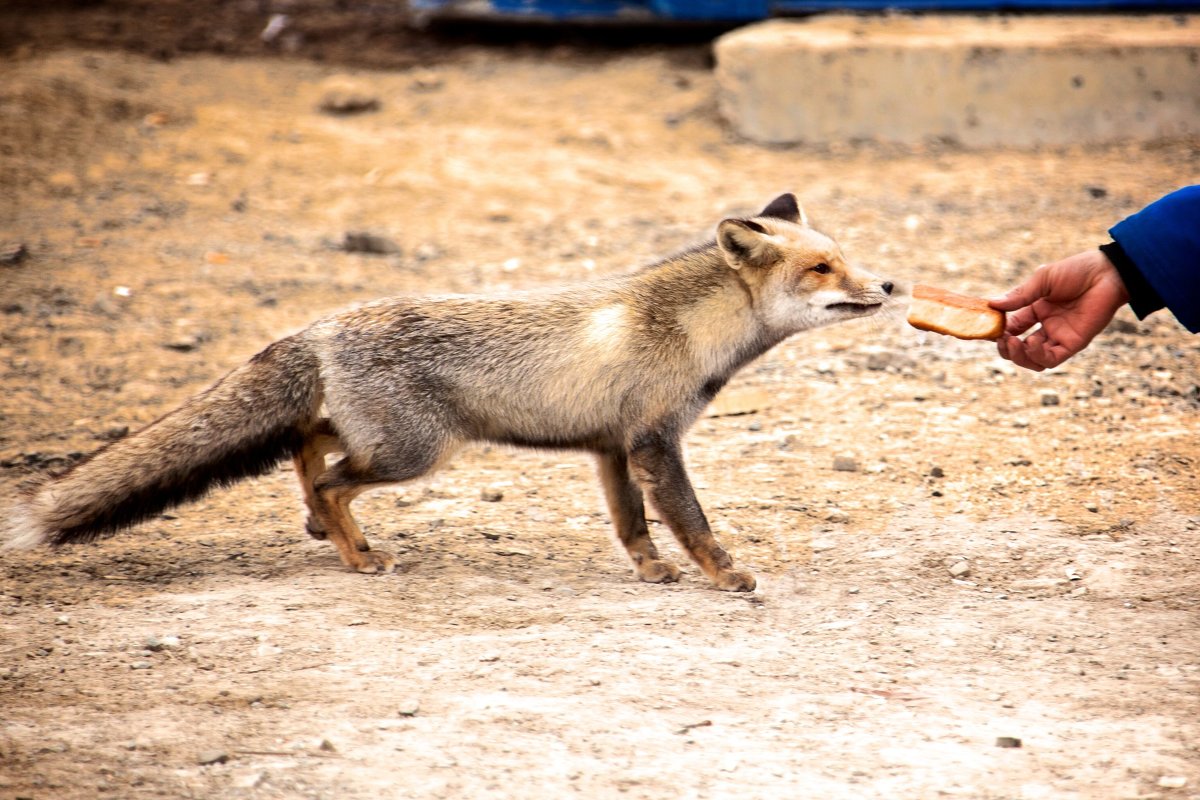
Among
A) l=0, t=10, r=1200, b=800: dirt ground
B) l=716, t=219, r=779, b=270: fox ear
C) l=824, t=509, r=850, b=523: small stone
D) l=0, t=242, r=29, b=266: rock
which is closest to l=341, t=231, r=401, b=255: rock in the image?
l=0, t=10, r=1200, b=800: dirt ground

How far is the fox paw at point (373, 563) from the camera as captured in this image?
468cm

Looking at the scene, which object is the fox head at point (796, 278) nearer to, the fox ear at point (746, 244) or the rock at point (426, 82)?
the fox ear at point (746, 244)

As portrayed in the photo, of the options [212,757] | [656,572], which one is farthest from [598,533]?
[212,757]

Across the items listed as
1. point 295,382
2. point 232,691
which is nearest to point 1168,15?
point 295,382

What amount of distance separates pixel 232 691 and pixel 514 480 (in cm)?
216

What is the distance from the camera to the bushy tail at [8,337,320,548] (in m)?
4.45

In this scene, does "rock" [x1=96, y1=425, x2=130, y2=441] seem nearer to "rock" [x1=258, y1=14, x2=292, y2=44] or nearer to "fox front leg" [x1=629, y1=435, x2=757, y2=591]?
"fox front leg" [x1=629, y1=435, x2=757, y2=591]

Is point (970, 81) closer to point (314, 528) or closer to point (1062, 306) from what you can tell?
point (1062, 306)

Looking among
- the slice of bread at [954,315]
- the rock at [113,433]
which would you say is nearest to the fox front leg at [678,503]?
the slice of bread at [954,315]

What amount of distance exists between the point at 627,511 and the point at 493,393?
729mm

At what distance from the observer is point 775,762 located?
3.31m

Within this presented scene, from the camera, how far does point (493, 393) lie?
4.64 m

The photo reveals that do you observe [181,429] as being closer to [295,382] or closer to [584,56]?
[295,382]

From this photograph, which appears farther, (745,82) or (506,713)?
(745,82)
